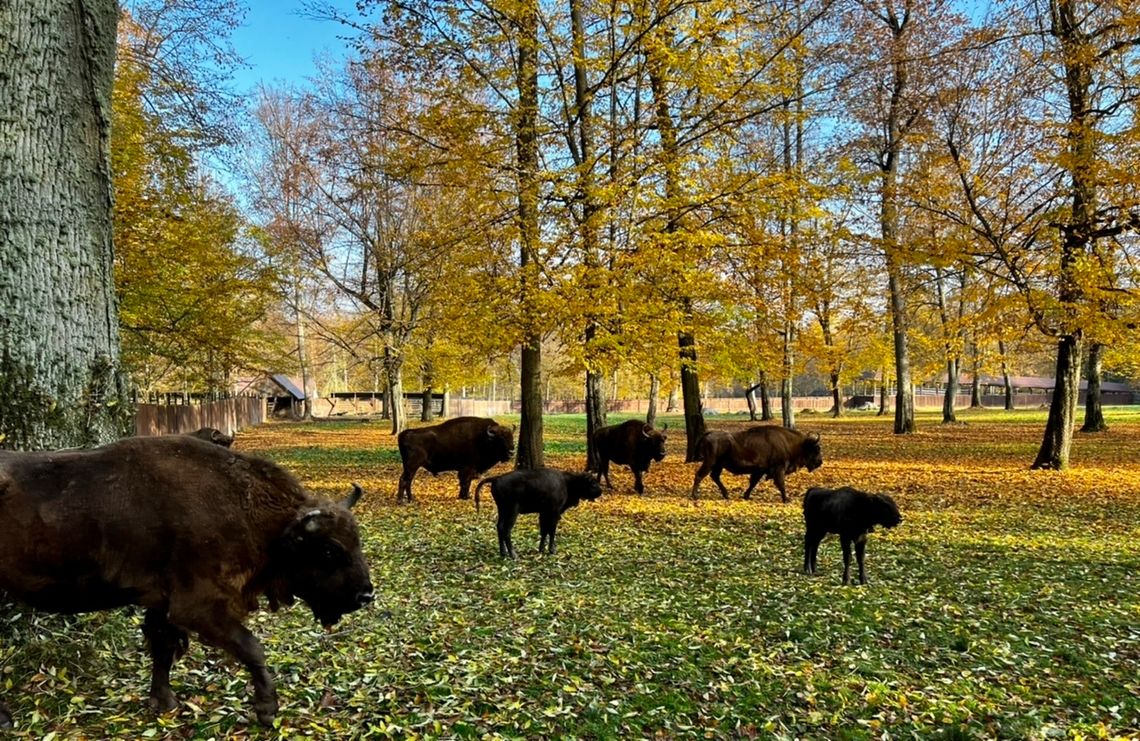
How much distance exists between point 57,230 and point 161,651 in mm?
3328

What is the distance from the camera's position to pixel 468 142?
536 inches

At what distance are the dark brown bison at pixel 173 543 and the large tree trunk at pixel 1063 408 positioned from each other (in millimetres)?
17545

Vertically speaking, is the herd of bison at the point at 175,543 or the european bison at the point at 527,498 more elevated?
the herd of bison at the point at 175,543

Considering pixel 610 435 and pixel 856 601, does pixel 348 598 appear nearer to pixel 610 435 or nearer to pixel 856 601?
pixel 856 601

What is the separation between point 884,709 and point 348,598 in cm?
364

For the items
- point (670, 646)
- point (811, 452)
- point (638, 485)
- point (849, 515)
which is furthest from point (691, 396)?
point (670, 646)

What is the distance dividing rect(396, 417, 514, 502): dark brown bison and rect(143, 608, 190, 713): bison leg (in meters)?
9.67

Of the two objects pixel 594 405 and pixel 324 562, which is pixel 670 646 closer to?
pixel 324 562

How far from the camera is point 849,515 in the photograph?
7793 mm

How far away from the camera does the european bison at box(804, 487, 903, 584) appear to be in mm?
7727

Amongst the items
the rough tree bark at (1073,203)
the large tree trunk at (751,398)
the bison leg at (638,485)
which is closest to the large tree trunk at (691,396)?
the bison leg at (638,485)

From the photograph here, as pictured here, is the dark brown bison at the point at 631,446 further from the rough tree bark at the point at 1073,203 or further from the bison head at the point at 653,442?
the rough tree bark at the point at 1073,203

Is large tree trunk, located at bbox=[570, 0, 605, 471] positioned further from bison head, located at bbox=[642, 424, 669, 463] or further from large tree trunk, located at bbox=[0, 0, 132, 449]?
large tree trunk, located at bbox=[0, 0, 132, 449]

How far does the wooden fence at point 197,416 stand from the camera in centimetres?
2502
